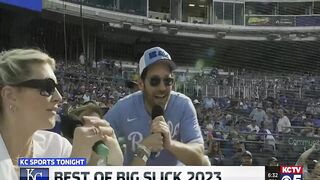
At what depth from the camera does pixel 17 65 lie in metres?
1.11

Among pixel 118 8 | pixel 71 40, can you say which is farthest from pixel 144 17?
pixel 71 40

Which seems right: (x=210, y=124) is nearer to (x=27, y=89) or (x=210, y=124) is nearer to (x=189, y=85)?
(x=189, y=85)

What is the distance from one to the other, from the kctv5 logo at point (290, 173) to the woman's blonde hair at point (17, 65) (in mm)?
918

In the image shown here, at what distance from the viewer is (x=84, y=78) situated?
1596 mm

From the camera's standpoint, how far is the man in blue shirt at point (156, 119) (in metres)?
1.44

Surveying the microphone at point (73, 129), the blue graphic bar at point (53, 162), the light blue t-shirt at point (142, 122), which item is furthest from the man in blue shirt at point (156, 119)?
the blue graphic bar at point (53, 162)

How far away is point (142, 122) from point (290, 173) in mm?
559

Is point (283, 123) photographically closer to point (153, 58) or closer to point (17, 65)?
point (153, 58)

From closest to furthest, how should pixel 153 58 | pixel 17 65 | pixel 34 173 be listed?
pixel 17 65 < pixel 34 173 < pixel 153 58

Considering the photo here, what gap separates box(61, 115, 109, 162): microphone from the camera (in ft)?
4.14

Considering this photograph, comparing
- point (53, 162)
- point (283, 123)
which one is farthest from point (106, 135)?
point (283, 123)

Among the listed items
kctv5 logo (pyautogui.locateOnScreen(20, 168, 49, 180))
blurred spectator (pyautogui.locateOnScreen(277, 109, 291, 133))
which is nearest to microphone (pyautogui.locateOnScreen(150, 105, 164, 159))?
kctv5 logo (pyautogui.locateOnScreen(20, 168, 49, 180))

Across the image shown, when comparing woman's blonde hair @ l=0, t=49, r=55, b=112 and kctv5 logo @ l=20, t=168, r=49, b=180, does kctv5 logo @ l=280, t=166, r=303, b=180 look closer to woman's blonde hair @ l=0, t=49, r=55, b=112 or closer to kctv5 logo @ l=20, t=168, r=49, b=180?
kctv5 logo @ l=20, t=168, r=49, b=180

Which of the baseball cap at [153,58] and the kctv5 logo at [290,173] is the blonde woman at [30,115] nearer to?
the baseball cap at [153,58]
